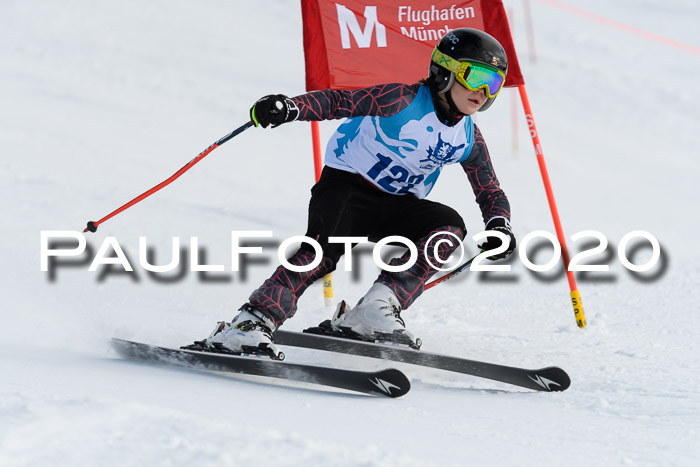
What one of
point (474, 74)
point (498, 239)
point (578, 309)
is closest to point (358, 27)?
point (474, 74)

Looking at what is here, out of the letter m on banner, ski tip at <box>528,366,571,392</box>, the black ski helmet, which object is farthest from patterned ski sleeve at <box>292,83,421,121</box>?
the letter m on banner

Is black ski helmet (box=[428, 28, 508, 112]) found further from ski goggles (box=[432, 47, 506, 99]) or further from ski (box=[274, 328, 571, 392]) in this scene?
ski (box=[274, 328, 571, 392])

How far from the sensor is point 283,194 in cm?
925

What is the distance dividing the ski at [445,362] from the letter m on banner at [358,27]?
2280 millimetres

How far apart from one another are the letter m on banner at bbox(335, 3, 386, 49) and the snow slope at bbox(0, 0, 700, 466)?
5.98ft

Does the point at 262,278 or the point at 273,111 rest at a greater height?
the point at 273,111

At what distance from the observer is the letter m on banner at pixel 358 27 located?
17.9 feet

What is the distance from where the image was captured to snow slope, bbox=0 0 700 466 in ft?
8.20

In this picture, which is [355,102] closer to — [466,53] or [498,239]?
[466,53]

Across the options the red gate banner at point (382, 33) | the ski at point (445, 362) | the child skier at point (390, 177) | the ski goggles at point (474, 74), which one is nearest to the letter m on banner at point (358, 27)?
the red gate banner at point (382, 33)

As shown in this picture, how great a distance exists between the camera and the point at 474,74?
3662 millimetres

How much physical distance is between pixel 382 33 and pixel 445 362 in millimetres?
Result: 2670

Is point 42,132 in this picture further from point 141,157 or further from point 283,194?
point 283,194

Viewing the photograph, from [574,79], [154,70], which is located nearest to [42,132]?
[154,70]
